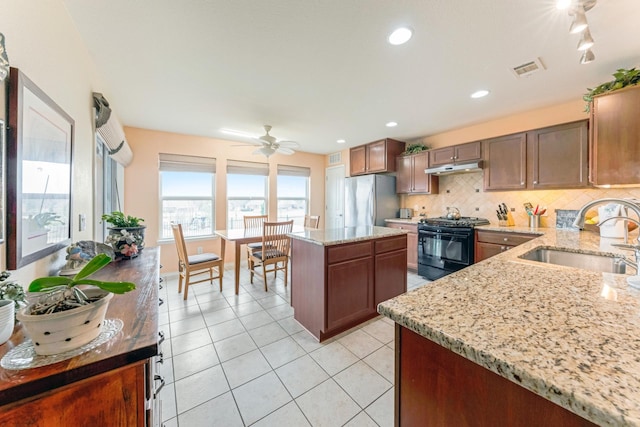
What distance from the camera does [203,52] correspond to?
1890 mm

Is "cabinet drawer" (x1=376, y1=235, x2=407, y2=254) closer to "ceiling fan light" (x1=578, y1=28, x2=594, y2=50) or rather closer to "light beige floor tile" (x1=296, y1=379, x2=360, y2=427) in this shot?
"light beige floor tile" (x1=296, y1=379, x2=360, y2=427)

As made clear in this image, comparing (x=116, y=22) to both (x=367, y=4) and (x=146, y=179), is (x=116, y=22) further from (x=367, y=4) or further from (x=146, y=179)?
(x=146, y=179)

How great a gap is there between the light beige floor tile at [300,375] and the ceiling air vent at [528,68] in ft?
10.0

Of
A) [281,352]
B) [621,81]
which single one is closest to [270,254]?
[281,352]

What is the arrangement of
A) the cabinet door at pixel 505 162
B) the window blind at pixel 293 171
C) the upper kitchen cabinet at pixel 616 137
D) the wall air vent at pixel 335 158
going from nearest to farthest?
the upper kitchen cabinet at pixel 616 137
the cabinet door at pixel 505 162
the window blind at pixel 293 171
the wall air vent at pixel 335 158

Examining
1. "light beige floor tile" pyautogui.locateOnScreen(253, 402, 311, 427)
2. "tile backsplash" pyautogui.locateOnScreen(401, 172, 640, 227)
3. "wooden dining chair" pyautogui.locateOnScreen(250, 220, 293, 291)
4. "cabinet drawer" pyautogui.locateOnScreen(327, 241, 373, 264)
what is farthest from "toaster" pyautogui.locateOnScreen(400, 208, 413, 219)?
"light beige floor tile" pyautogui.locateOnScreen(253, 402, 311, 427)

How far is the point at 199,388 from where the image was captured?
1588mm

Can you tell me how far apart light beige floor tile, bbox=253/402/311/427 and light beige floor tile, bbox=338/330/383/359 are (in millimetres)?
677

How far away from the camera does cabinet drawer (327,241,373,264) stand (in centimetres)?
209

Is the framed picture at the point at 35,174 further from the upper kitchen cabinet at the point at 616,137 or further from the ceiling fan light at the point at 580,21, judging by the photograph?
the upper kitchen cabinet at the point at 616,137

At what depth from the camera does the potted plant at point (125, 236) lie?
177 cm

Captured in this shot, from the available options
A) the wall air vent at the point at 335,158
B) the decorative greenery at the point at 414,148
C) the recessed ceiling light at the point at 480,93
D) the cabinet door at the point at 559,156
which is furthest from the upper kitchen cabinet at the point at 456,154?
the wall air vent at the point at 335,158

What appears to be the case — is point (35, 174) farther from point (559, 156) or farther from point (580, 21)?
point (559, 156)

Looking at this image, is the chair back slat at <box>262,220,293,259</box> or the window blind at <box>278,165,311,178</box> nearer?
the chair back slat at <box>262,220,293,259</box>
